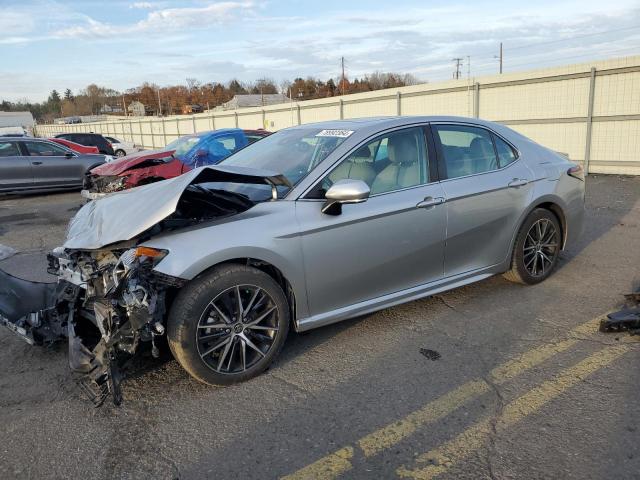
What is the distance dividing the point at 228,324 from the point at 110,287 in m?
0.76

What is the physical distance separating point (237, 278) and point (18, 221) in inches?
346

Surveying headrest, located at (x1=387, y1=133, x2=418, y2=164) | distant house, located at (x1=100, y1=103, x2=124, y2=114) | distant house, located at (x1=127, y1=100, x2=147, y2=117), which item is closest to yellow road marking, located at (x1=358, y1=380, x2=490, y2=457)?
headrest, located at (x1=387, y1=133, x2=418, y2=164)

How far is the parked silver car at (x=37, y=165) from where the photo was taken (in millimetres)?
12812

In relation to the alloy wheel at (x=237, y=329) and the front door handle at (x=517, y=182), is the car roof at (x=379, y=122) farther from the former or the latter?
the alloy wheel at (x=237, y=329)

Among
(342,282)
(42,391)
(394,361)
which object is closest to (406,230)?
(342,282)

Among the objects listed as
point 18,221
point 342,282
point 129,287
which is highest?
point 129,287

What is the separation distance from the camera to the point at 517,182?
474cm

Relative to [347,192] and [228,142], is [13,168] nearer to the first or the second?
[228,142]

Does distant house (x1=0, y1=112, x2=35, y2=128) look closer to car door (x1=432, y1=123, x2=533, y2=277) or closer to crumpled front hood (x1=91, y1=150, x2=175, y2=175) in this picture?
crumpled front hood (x1=91, y1=150, x2=175, y2=175)

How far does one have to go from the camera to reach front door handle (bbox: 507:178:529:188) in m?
4.69

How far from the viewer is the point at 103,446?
280 cm

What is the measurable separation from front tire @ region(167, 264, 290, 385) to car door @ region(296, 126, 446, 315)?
12.9 inches

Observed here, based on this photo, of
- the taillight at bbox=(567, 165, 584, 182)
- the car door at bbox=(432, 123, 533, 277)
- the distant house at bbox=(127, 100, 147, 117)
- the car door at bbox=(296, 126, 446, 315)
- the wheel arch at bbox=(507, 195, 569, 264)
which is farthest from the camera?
the distant house at bbox=(127, 100, 147, 117)

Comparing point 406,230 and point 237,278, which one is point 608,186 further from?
point 237,278
